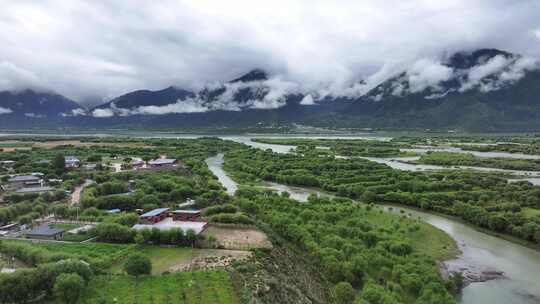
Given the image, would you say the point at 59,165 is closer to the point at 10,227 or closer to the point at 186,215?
the point at 10,227

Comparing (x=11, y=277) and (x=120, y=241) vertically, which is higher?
(x=11, y=277)

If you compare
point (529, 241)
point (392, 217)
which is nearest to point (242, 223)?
point (392, 217)

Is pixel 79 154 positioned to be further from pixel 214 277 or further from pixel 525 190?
pixel 525 190

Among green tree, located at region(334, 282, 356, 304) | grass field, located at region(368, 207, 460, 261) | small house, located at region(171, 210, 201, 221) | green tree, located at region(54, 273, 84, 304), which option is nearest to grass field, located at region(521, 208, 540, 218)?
grass field, located at region(368, 207, 460, 261)

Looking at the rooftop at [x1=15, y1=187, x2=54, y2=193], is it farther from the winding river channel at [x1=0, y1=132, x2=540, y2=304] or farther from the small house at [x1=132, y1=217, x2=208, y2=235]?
the winding river channel at [x1=0, y1=132, x2=540, y2=304]

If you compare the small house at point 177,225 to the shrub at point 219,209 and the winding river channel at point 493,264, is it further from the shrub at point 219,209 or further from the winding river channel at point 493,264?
the winding river channel at point 493,264

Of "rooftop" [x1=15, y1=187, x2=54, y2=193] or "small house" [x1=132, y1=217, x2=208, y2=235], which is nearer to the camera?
"small house" [x1=132, y1=217, x2=208, y2=235]
